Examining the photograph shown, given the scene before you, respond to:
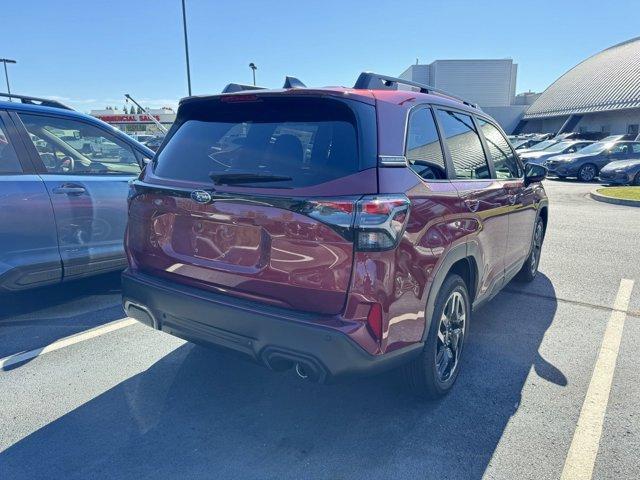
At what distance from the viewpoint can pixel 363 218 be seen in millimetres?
2186

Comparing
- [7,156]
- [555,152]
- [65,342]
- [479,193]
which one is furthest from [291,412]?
[555,152]

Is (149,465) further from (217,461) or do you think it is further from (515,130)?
(515,130)

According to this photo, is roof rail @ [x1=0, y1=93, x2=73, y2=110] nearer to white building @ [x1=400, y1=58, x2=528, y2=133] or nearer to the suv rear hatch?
the suv rear hatch

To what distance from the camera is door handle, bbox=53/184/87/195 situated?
4139 millimetres

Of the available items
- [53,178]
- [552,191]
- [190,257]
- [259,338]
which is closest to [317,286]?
[259,338]

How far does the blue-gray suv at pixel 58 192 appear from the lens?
394 cm

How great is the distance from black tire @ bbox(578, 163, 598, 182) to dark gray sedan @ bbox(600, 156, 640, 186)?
1.58 metres

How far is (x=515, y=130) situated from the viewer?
60875 millimetres

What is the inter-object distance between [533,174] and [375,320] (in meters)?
3.12

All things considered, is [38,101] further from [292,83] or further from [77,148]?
[292,83]

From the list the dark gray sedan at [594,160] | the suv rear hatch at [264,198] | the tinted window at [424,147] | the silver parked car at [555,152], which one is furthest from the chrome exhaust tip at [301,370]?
the silver parked car at [555,152]

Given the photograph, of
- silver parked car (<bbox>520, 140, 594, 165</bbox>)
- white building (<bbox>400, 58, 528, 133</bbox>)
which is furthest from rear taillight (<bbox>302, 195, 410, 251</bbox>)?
white building (<bbox>400, 58, 528, 133</bbox>)

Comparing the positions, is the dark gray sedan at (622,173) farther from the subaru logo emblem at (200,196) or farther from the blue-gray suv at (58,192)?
the subaru logo emblem at (200,196)

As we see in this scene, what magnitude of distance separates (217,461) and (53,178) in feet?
9.77
